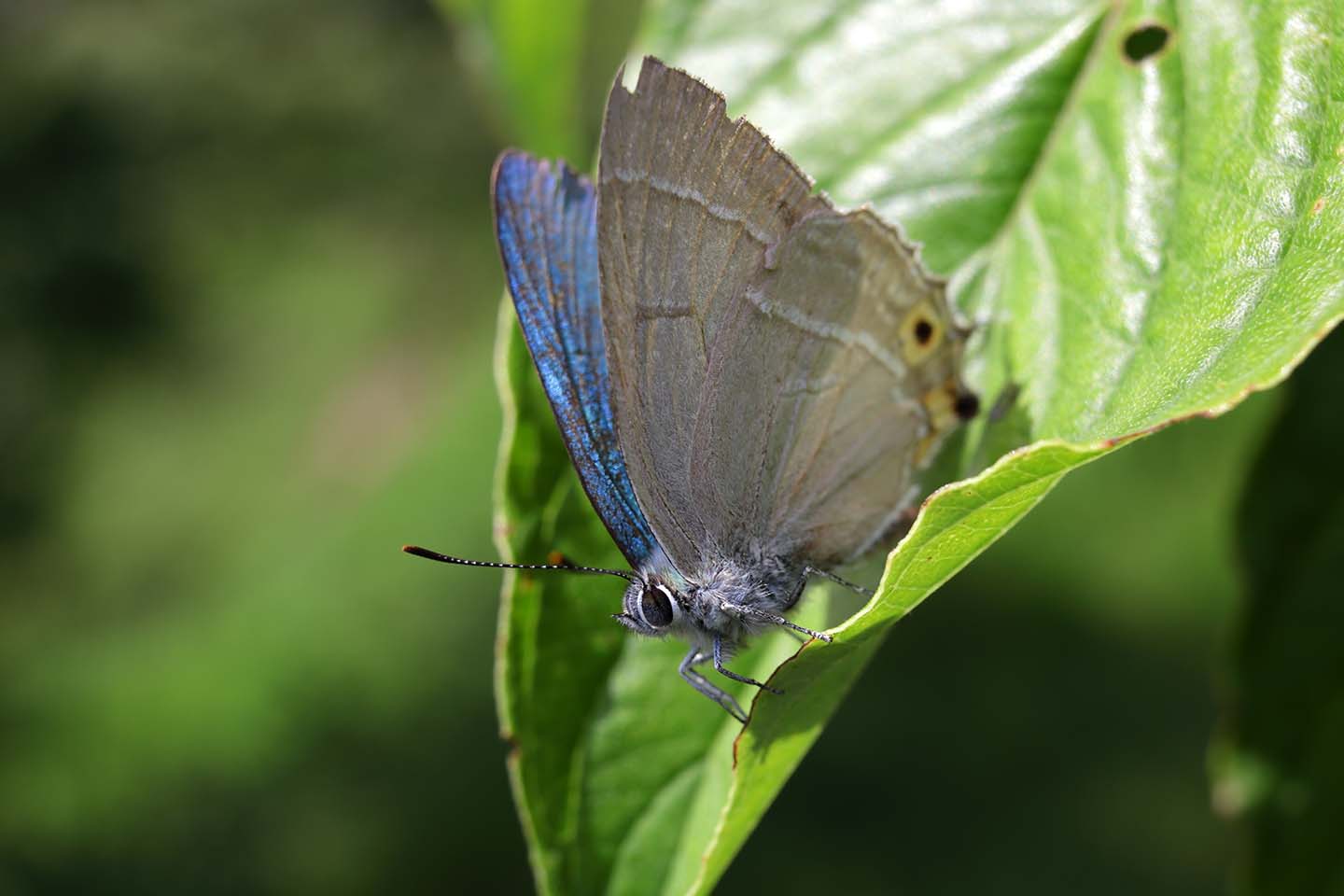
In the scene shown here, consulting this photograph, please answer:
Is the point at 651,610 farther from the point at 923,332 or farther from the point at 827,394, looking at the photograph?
the point at 923,332

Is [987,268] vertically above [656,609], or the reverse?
[987,268]

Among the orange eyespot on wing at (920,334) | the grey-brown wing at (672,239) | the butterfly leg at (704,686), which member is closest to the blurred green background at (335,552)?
the butterfly leg at (704,686)

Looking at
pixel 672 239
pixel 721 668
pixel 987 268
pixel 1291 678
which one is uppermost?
pixel 672 239

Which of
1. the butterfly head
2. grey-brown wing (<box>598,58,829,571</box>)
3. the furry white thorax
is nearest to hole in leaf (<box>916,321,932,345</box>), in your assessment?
grey-brown wing (<box>598,58,829,571</box>)

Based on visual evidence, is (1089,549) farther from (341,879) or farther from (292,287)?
(292,287)

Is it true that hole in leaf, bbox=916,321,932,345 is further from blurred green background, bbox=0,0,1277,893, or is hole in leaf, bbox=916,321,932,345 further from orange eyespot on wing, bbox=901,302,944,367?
blurred green background, bbox=0,0,1277,893

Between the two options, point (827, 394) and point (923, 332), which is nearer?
point (923, 332)

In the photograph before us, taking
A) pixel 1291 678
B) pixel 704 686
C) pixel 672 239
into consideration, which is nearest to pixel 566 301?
pixel 672 239
